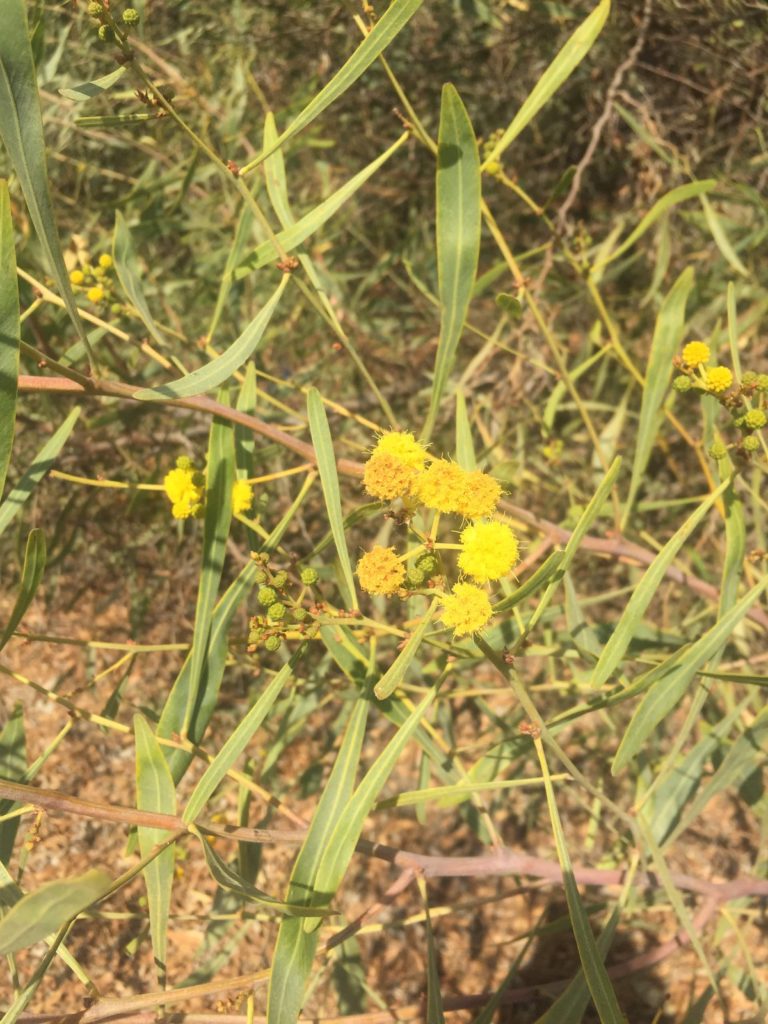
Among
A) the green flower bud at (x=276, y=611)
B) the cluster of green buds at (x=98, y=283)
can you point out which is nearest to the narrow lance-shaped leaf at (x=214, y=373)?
the green flower bud at (x=276, y=611)

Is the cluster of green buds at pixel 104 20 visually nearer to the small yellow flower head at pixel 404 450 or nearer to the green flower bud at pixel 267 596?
the small yellow flower head at pixel 404 450

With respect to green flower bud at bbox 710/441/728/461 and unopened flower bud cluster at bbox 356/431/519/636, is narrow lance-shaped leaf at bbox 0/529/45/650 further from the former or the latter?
green flower bud at bbox 710/441/728/461

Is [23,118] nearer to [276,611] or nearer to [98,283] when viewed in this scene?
[276,611]

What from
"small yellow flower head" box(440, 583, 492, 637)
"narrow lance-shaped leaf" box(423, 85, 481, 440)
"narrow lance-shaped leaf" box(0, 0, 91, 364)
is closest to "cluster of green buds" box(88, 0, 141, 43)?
"narrow lance-shaped leaf" box(0, 0, 91, 364)

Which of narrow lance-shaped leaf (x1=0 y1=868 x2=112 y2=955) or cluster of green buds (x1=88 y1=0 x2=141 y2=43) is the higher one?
cluster of green buds (x1=88 y1=0 x2=141 y2=43)

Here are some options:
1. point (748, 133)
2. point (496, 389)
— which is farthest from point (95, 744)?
point (748, 133)

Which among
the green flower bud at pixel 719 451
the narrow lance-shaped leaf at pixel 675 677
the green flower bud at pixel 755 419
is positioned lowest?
the narrow lance-shaped leaf at pixel 675 677

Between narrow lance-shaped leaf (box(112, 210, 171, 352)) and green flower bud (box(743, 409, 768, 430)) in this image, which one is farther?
narrow lance-shaped leaf (box(112, 210, 171, 352))
